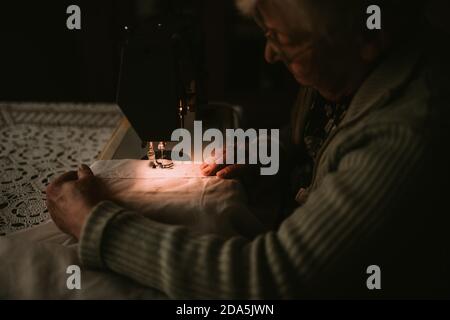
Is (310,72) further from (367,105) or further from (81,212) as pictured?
(81,212)

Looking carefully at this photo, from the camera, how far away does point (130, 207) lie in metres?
0.82

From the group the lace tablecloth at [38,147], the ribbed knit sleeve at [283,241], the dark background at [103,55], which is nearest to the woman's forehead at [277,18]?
the ribbed knit sleeve at [283,241]

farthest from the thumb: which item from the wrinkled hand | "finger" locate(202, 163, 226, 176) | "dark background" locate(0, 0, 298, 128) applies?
"dark background" locate(0, 0, 298, 128)

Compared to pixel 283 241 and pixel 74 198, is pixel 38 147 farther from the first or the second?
pixel 283 241

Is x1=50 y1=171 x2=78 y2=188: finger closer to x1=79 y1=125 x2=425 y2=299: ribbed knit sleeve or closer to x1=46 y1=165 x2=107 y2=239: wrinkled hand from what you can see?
x1=46 y1=165 x2=107 y2=239: wrinkled hand

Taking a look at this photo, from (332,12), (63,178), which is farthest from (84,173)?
(332,12)

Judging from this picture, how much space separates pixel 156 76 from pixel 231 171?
310 millimetres

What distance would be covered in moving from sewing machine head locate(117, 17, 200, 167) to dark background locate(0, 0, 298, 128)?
1.97 m

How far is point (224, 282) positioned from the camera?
2.05ft

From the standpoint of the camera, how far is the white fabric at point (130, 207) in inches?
26.6

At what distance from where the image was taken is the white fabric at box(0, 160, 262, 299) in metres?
0.68

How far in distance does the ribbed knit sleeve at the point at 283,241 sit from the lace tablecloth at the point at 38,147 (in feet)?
1.60

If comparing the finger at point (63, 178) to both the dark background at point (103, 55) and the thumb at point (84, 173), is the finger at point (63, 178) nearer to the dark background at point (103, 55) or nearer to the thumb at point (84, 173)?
the thumb at point (84, 173)
